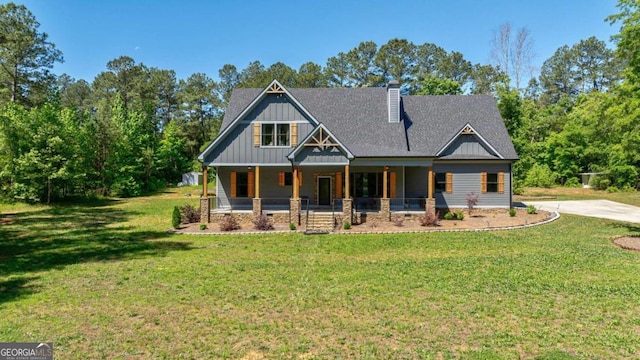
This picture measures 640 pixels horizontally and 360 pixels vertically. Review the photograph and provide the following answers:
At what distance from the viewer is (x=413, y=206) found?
22172 mm

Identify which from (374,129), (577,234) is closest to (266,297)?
(577,234)

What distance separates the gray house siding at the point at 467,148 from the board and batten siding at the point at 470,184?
0.63 meters

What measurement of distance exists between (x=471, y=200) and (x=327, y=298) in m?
16.0

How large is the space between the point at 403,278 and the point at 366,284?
3.82ft

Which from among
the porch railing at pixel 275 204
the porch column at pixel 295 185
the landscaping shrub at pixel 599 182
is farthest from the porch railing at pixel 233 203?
the landscaping shrub at pixel 599 182

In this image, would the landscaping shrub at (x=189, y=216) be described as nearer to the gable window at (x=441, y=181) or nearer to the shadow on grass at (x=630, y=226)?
the gable window at (x=441, y=181)

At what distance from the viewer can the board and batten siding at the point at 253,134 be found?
20672mm

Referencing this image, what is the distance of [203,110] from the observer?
58.6 m

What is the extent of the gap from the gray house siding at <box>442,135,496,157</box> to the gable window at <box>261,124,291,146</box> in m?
9.69

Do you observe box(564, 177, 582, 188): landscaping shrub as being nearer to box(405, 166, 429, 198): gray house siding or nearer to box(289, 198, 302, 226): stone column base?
box(405, 166, 429, 198): gray house siding

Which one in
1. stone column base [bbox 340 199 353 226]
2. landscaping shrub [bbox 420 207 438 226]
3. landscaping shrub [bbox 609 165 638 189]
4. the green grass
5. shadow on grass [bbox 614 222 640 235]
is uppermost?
landscaping shrub [bbox 609 165 638 189]

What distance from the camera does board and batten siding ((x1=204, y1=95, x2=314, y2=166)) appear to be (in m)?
20.7

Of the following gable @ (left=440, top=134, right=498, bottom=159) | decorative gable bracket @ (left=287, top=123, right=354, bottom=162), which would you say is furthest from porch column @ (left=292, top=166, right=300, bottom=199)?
gable @ (left=440, top=134, right=498, bottom=159)

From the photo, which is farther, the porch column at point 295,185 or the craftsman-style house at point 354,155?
the craftsman-style house at point 354,155
